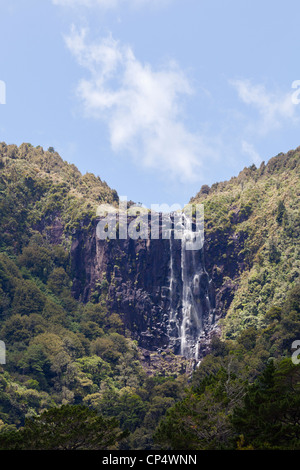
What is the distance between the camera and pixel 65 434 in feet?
134

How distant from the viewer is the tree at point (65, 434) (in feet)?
129

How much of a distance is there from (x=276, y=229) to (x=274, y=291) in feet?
38.5

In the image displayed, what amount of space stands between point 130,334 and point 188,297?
35.1ft

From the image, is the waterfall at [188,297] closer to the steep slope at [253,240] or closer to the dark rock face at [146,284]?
the dark rock face at [146,284]

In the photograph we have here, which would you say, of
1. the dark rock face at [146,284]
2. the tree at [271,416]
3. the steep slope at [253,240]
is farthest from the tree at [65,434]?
the dark rock face at [146,284]

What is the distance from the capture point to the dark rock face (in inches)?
4033

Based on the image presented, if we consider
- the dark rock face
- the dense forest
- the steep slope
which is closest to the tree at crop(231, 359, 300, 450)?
the dense forest

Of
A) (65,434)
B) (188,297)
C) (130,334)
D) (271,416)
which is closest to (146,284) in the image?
(188,297)

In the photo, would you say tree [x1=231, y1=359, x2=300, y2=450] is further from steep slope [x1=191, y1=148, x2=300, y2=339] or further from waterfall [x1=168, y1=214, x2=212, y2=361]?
waterfall [x1=168, y1=214, x2=212, y2=361]

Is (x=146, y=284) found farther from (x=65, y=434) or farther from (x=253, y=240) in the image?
(x=65, y=434)

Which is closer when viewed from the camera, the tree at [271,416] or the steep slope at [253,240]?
the tree at [271,416]

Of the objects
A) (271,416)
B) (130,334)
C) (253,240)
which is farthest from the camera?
(253,240)

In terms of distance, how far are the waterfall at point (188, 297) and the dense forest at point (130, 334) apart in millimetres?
2278

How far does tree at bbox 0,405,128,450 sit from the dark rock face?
58850mm
